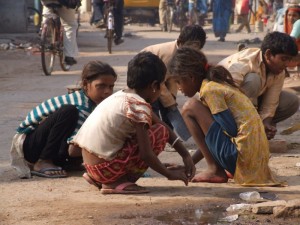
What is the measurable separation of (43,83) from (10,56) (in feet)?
12.0

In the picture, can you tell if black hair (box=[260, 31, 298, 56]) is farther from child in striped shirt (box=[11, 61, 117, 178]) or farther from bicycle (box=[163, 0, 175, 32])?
bicycle (box=[163, 0, 175, 32])

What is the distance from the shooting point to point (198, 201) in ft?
16.9

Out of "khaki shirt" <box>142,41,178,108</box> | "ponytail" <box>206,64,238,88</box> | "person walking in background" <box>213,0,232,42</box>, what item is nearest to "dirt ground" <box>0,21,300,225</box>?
"khaki shirt" <box>142,41,178,108</box>

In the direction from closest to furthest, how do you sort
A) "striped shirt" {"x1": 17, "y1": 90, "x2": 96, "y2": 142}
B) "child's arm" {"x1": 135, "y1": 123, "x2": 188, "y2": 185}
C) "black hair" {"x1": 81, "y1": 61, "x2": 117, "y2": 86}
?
"child's arm" {"x1": 135, "y1": 123, "x2": 188, "y2": 185} < "black hair" {"x1": 81, "y1": 61, "x2": 117, "y2": 86} < "striped shirt" {"x1": 17, "y1": 90, "x2": 96, "y2": 142}

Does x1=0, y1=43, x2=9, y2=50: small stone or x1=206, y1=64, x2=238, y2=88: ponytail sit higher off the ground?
x1=206, y1=64, x2=238, y2=88: ponytail

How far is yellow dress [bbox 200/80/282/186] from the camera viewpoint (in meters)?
5.47

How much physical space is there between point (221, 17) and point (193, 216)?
18.7 m

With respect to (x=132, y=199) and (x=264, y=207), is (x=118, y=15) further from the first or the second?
(x=264, y=207)

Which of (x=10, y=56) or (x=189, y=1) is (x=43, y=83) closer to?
(x=10, y=56)

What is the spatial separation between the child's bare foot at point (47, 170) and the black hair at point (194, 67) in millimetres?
1073

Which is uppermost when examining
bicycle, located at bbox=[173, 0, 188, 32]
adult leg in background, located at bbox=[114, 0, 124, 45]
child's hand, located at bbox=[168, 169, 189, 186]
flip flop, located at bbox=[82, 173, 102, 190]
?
child's hand, located at bbox=[168, 169, 189, 186]

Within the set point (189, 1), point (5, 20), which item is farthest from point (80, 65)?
point (189, 1)

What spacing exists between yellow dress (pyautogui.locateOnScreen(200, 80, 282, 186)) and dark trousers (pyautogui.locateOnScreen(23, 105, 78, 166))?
0.93 meters

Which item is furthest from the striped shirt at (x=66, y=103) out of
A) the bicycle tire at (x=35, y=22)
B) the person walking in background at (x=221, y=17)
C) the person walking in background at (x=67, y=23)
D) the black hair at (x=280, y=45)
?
the person walking in background at (x=221, y=17)
